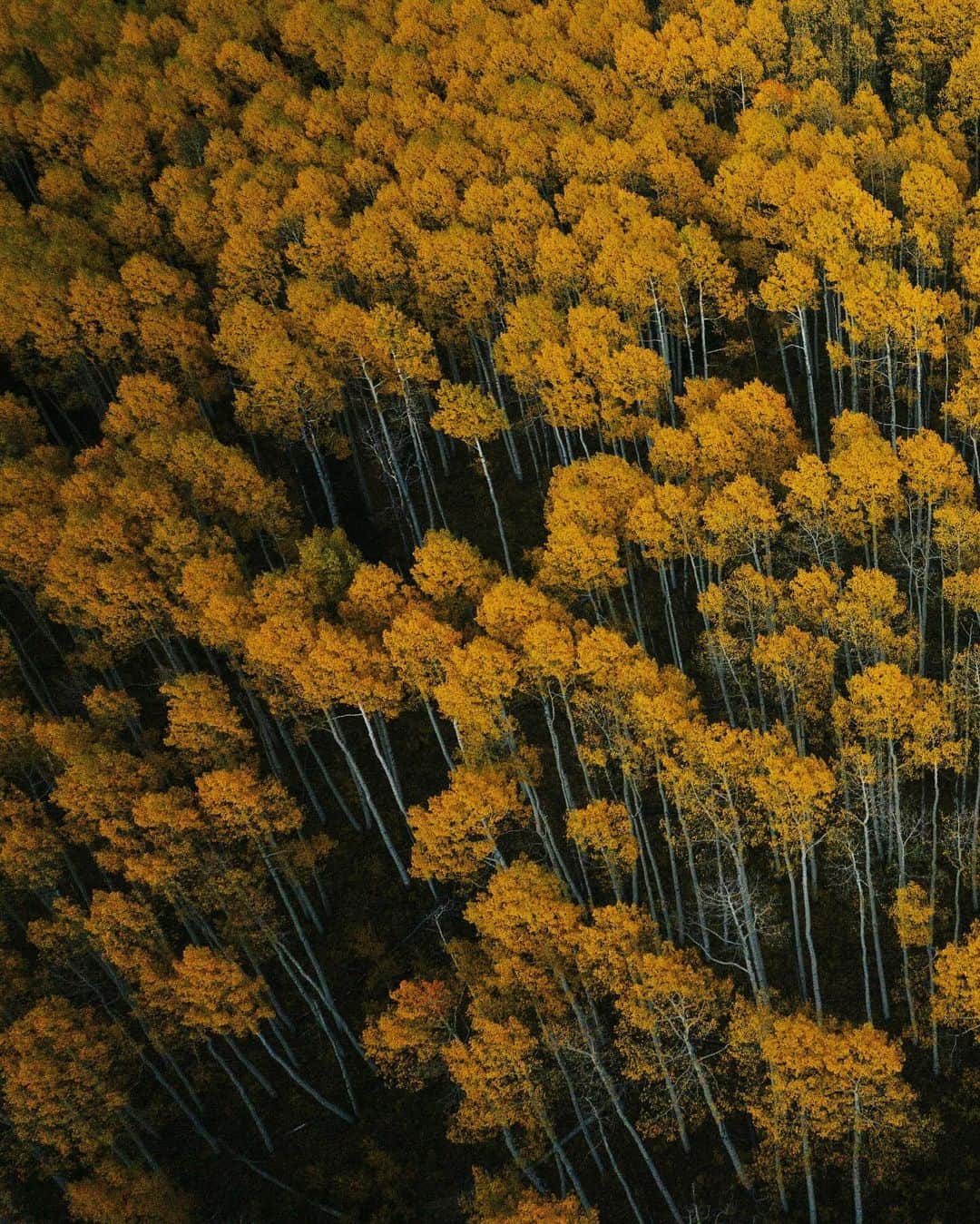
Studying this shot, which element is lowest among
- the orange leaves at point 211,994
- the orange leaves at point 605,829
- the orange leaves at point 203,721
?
the orange leaves at point 211,994

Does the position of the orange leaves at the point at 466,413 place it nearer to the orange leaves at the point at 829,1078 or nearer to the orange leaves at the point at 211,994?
Result: the orange leaves at the point at 211,994

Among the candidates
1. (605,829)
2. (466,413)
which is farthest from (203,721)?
(466,413)

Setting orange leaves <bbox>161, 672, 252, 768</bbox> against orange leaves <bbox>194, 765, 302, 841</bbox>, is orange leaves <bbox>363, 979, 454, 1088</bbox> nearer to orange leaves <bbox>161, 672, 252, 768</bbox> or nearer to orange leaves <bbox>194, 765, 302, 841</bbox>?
orange leaves <bbox>194, 765, 302, 841</bbox>

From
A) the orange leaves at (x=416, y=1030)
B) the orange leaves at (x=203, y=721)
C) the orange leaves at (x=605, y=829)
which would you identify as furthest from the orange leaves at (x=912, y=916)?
the orange leaves at (x=203, y=721)

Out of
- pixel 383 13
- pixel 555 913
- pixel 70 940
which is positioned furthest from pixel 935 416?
pixel 383 13

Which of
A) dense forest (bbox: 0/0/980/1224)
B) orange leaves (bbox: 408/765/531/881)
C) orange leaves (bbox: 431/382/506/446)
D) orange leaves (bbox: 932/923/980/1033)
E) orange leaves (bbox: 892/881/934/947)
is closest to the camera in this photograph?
orange leaves (bbox: 932/923/980/1033)

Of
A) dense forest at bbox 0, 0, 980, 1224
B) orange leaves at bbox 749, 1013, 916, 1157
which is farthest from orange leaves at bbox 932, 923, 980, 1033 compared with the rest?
orange leaves at bbox 749, 1013, 916, 1157

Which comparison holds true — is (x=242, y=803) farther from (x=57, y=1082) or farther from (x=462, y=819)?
(x=57, y=1082)

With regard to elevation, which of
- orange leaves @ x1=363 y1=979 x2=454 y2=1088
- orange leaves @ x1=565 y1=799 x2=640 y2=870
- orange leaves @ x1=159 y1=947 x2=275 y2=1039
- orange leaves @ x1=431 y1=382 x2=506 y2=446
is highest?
orange leaves @ x1=431 y1=382 x2=506 y2=446

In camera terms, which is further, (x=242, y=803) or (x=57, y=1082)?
(x=242, y=803)
